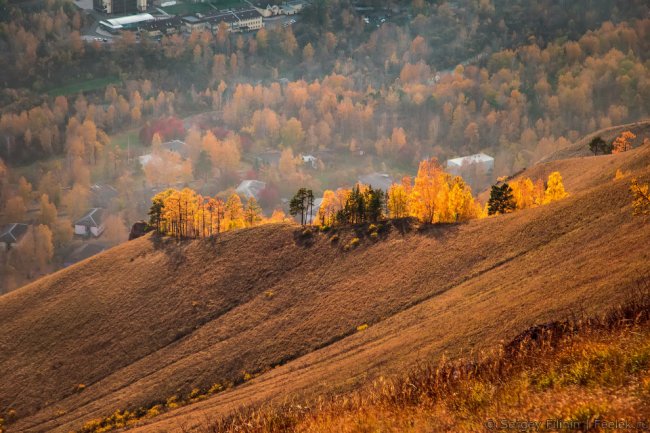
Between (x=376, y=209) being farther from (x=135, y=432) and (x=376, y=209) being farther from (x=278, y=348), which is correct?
(x=135, y=432)

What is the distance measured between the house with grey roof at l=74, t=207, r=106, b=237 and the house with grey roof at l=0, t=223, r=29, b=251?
12.0 m

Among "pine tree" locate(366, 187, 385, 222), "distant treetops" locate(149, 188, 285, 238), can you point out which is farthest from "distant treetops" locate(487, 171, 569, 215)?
"distant treetops" locate(149, 188, 285, 238)

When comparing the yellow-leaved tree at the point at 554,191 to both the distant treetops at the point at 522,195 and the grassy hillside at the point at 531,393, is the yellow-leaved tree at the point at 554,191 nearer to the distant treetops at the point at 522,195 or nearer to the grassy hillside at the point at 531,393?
the distant treetops at the point at 522,195

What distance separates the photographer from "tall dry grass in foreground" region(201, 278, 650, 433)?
1133 inches

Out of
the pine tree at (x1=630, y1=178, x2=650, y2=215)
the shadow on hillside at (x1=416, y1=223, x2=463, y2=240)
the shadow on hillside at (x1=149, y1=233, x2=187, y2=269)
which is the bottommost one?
the shadow on hillside at (x1=149, y1=233, x2=187, y2=269)

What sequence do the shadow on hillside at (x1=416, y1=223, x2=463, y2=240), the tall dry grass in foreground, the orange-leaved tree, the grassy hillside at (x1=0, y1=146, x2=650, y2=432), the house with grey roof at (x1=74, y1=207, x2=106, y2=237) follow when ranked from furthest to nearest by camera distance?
the house with grey roof at (x1=74, y1=207, x2=106, y2=237) → the orange-leaved tree → the shadow on hillside at (x1=416, y1=223, x2=463, y2=240) → the grassy hillside at (x1=0, y1=146, x2=650, y2=432) → the tall dry grass in foreground

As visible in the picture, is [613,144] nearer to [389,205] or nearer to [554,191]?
[554,191]

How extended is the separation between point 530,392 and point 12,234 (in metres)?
163

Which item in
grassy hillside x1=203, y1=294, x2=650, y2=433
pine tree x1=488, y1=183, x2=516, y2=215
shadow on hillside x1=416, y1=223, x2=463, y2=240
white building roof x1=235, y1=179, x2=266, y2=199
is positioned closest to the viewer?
grassy hillside x1=203, y1=294, x2=650, y2=433

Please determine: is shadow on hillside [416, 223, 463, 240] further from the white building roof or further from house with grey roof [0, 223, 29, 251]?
house with grey roof [0, 223, 29, 251]

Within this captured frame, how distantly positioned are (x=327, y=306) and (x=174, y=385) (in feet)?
65.5

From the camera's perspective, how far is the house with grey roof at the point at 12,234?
16862 cm

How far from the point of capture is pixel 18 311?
323 ft

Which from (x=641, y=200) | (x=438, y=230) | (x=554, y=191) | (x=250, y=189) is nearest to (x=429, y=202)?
(x=438, y=230)
